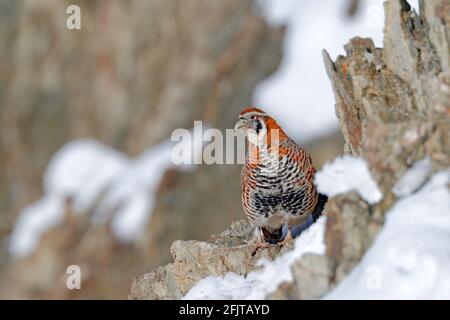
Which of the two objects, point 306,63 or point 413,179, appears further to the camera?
point 306,63

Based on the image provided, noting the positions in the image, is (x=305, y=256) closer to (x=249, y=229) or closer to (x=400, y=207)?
(x=400, y=207)

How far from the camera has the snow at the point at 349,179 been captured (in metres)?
11.9

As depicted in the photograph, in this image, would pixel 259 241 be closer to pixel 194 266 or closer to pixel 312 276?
pixel 194 266

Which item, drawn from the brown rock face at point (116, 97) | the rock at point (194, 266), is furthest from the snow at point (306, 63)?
the rock at point (194, 266)

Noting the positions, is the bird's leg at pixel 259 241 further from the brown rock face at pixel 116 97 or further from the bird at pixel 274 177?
the brown rock face at pixel 116 97

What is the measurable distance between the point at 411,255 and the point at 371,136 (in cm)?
212

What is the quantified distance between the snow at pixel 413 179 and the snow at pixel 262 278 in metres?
1.13

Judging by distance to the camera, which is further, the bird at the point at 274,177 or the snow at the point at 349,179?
the bird at the point at 274,177

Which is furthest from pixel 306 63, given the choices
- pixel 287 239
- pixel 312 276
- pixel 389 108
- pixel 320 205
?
pixel 312 276

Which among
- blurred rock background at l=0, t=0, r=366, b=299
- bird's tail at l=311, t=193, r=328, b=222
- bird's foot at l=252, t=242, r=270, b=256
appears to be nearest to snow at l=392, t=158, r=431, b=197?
bird's tail at l=311, t=193, r=328, b=222

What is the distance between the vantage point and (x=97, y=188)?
5069cm

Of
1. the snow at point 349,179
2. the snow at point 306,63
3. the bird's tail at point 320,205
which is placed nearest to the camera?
the snow at point 349,179
